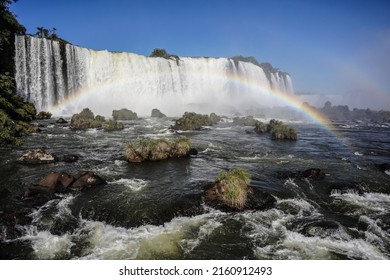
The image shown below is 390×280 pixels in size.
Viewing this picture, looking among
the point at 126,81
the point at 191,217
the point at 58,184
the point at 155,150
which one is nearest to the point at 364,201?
the point at 191,217

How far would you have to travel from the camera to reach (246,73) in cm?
7656

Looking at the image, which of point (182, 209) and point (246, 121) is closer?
point (182, 209)

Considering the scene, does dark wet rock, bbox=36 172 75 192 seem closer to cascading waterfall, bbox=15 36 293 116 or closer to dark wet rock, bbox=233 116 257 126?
cascading waterfall, bbox=15 36 293 116

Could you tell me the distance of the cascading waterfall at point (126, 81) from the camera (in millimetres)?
39938

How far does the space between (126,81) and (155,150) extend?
40087mm

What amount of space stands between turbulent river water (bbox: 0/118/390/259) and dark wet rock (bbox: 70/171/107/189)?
0.47 m

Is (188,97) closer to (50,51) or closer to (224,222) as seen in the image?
(50,51)

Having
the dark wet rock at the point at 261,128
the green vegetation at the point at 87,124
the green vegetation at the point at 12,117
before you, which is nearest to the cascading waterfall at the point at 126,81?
the green vegetation at the point at 12,117

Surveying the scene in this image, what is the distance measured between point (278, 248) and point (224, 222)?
2.03 metres

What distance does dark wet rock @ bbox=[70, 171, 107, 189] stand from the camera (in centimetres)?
1255

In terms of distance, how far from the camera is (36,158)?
1662 cm

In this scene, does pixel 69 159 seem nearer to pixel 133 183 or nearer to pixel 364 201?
pixel 133 183

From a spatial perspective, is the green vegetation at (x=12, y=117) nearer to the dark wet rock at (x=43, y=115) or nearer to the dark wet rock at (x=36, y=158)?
the dark wet rock at (x=43, y=115)

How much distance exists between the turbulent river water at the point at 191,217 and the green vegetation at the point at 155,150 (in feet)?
2.32
